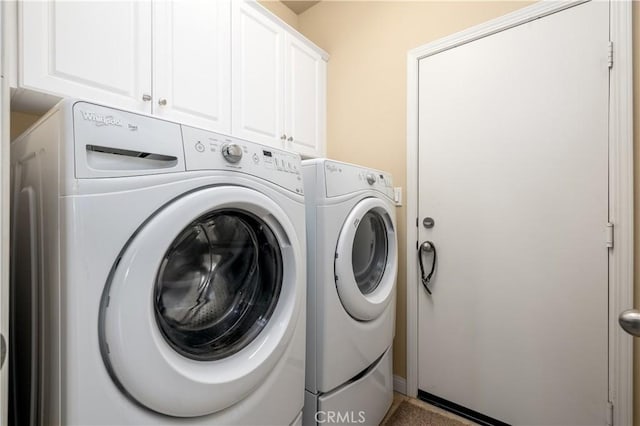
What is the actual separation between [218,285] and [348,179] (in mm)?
625

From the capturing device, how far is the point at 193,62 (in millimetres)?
1326

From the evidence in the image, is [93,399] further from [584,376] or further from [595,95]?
[595,95]

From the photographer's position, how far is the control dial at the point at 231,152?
0.74 meters

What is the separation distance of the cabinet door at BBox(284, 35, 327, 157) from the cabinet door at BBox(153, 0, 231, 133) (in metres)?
0.42

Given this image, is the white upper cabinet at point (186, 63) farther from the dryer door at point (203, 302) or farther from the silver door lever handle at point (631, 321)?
the silver door lever handle at point (631, 321)

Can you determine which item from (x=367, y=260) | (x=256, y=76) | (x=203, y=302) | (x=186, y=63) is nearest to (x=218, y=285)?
(x=203, y=302)

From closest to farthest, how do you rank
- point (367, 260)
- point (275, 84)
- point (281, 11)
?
point (367, 260)
point (275, 84)
point (281, 11)

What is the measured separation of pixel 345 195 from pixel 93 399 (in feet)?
2.92

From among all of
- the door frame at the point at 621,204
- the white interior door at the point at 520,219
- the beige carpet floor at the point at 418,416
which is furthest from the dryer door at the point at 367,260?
the door frame at the point at 621,204

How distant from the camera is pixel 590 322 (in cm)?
122

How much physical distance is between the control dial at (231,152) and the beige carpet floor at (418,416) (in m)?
1.44

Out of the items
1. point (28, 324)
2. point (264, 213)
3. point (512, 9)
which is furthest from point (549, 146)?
point (28, 324)

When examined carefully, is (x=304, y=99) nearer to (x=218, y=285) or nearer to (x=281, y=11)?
(x=281, y=11)

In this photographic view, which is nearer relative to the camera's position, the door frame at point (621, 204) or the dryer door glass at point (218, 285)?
the dryer door glass at point (218, 285)
